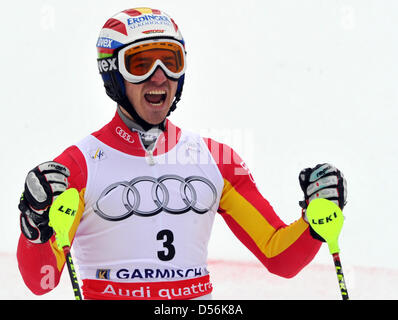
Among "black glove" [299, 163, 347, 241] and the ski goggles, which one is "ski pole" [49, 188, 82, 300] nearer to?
the ski goggles

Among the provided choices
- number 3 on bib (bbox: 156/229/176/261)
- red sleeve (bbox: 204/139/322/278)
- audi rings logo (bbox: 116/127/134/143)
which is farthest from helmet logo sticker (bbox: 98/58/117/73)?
number 3 on bib (bbox: 156/229/176/261)

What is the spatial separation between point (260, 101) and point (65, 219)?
4371mm

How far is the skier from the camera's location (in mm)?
4172

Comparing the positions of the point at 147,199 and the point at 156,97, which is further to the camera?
the point at 156,97

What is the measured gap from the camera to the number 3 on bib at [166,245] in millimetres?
4188

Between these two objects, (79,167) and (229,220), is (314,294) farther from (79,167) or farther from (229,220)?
(79,167)

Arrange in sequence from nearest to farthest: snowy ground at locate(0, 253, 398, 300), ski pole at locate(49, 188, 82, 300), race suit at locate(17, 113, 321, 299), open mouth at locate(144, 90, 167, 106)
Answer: ski pole at locate(49, 188, 82, 300), race suit at locate(17, 113, 321, 299), open mouth at locate(144, 90, 167, 106), snowy ground at locate(0, 253, 398, 300)

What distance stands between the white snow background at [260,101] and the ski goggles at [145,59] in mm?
3043

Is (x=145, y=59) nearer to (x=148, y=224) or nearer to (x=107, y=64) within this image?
(x=107, y=64)

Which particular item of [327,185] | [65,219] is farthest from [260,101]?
[65,219]

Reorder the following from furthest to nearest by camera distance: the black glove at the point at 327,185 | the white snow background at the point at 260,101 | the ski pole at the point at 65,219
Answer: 1. the white snow background at the point at 260,101
2. the black glove at the point at 327,185
3. the ski pole at the point at 65,219

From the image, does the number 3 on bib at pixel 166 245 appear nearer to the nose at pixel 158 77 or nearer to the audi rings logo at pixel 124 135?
the audi rings logo at pixel 124 135

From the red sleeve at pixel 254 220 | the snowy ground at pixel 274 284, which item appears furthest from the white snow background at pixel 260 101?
the red sleeve at pixel 254 220

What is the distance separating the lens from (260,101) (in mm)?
7648
